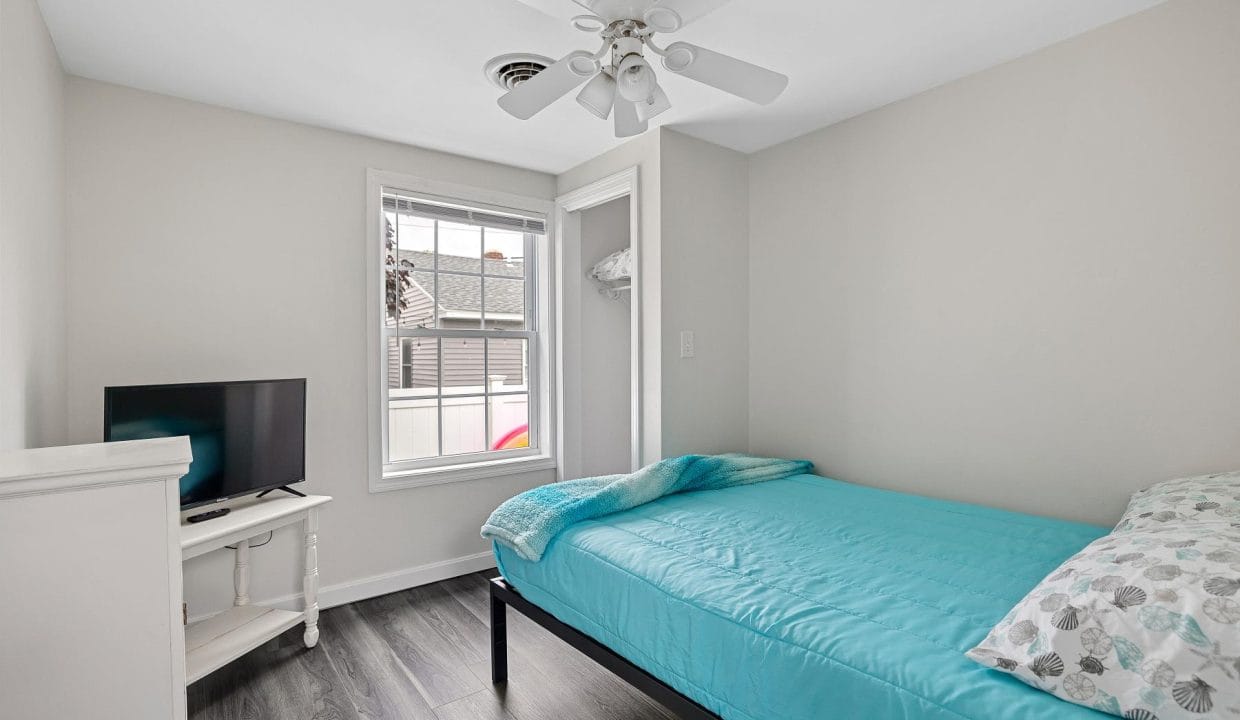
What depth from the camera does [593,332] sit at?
12.5 ft

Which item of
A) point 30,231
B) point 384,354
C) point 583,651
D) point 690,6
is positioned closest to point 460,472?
point 384,354

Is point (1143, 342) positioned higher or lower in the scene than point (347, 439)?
higher

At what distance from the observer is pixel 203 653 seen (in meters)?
2.18

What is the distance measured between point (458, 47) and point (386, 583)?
8.26 ft

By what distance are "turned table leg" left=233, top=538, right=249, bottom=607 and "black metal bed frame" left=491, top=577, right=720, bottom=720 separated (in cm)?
120

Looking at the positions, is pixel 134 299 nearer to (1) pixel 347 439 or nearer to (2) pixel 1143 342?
(1) pixel 347 439

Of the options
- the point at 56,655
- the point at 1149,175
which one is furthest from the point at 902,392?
the point at 56,655

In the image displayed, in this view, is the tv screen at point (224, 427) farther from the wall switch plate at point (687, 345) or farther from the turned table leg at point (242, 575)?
the wall switch plate at point (687, 345)

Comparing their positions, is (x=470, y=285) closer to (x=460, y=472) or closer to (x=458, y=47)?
(x=460, y=472)

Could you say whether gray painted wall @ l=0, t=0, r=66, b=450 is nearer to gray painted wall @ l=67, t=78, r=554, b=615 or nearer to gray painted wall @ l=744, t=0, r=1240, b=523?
gray painted wall @ l=67, t=78, r=554, b=615

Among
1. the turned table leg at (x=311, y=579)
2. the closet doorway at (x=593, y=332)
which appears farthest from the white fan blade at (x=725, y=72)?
the turned table leg at (x=311, y=579)

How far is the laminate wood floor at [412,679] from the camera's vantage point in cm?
208

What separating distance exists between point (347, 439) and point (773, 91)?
2479 millimetres

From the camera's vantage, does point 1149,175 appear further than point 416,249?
No
